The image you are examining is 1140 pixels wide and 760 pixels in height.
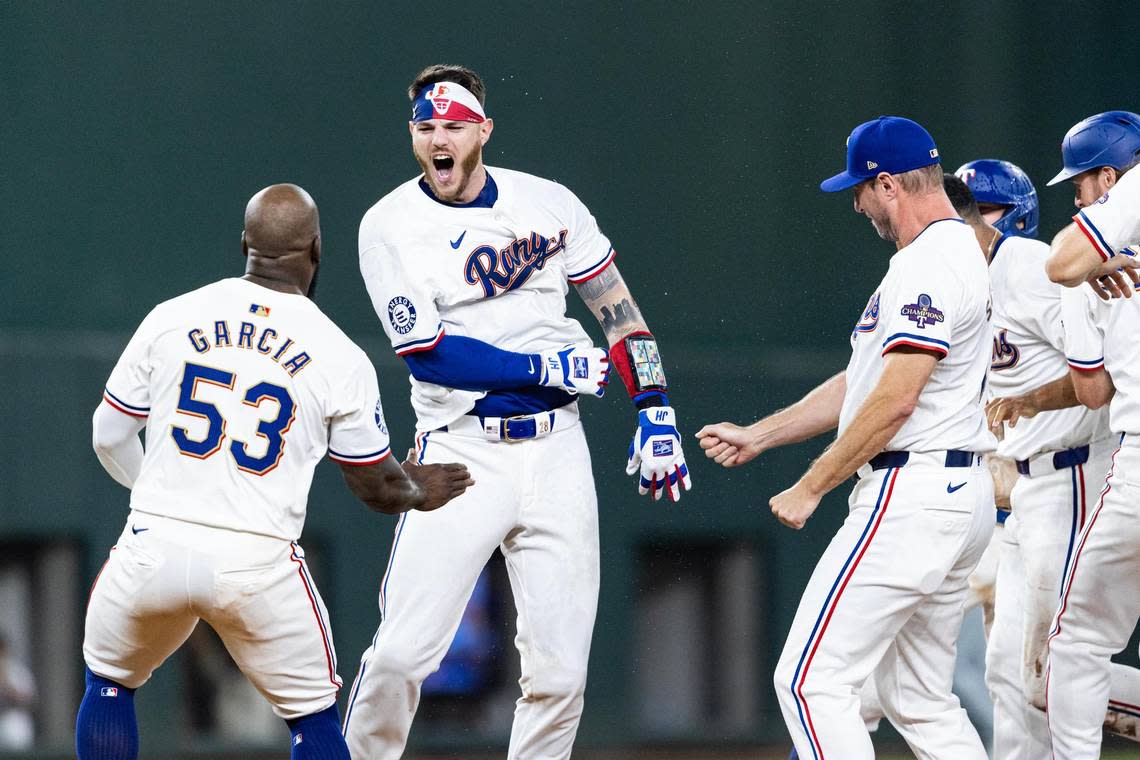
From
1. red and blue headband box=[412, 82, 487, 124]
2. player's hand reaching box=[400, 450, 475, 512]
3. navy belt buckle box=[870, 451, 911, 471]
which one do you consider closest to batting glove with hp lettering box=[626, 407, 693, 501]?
player's hand reaching box=[400, 450, 475, 512]

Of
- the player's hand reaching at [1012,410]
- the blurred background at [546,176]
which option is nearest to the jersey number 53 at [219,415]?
the player's hand reaching at [1012,410]

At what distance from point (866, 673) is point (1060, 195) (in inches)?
204

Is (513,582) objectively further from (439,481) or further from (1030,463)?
(1030,463)

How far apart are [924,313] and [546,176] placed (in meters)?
4.11

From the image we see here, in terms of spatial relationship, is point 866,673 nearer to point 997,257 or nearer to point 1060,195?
point 997,257

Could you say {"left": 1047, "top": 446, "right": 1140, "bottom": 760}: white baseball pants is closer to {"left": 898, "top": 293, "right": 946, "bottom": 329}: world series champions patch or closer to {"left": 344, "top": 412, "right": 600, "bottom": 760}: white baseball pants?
{"left": 898, "top": 293, "right": 946, "bottom": 329}: world series champions patch

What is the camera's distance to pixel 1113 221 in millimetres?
3508

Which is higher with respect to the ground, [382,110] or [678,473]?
[382,110]

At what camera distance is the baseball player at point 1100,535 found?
4074 millimetres

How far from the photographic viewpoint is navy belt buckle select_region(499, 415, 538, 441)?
4023 millimetres

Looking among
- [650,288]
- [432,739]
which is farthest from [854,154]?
[432,739]

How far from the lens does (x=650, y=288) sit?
7402 millimetres

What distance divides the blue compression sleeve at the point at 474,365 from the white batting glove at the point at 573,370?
0.03m

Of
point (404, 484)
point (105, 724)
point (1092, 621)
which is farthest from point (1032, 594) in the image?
point (105, 724)
